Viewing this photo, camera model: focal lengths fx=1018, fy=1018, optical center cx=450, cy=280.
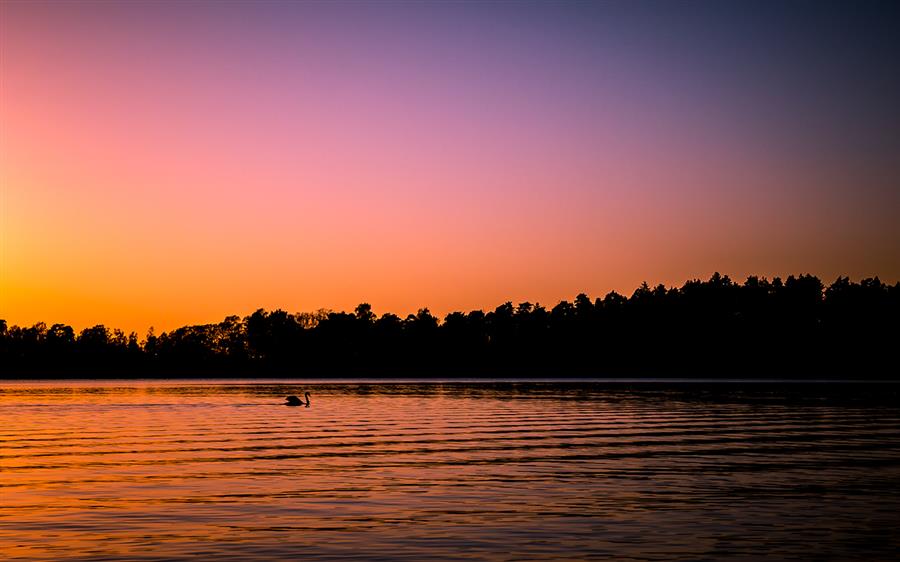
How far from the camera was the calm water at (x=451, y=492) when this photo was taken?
23156mm

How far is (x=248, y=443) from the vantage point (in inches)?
1969

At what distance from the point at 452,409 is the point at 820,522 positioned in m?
59.9

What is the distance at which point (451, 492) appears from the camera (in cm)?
3164

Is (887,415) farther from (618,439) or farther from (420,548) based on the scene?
(420,548)

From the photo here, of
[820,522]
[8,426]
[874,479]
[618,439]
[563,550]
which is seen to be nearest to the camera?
[563,550]

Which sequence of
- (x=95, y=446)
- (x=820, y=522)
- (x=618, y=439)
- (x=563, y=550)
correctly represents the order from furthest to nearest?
(x=618, y=439)
(x=95, y=446)
(x=820, y=522)
(x=563, y=550)

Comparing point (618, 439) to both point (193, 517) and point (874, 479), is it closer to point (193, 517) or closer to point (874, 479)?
point (874, 479)

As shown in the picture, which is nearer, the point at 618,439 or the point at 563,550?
the point at 563,550

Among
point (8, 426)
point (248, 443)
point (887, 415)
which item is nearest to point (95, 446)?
point (248, 443)

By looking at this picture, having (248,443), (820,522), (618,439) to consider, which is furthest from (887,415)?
(820,522)

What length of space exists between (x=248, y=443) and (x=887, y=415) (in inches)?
1904

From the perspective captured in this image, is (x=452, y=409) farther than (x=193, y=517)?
Yes

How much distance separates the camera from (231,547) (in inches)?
900

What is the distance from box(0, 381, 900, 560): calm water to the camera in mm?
23156
